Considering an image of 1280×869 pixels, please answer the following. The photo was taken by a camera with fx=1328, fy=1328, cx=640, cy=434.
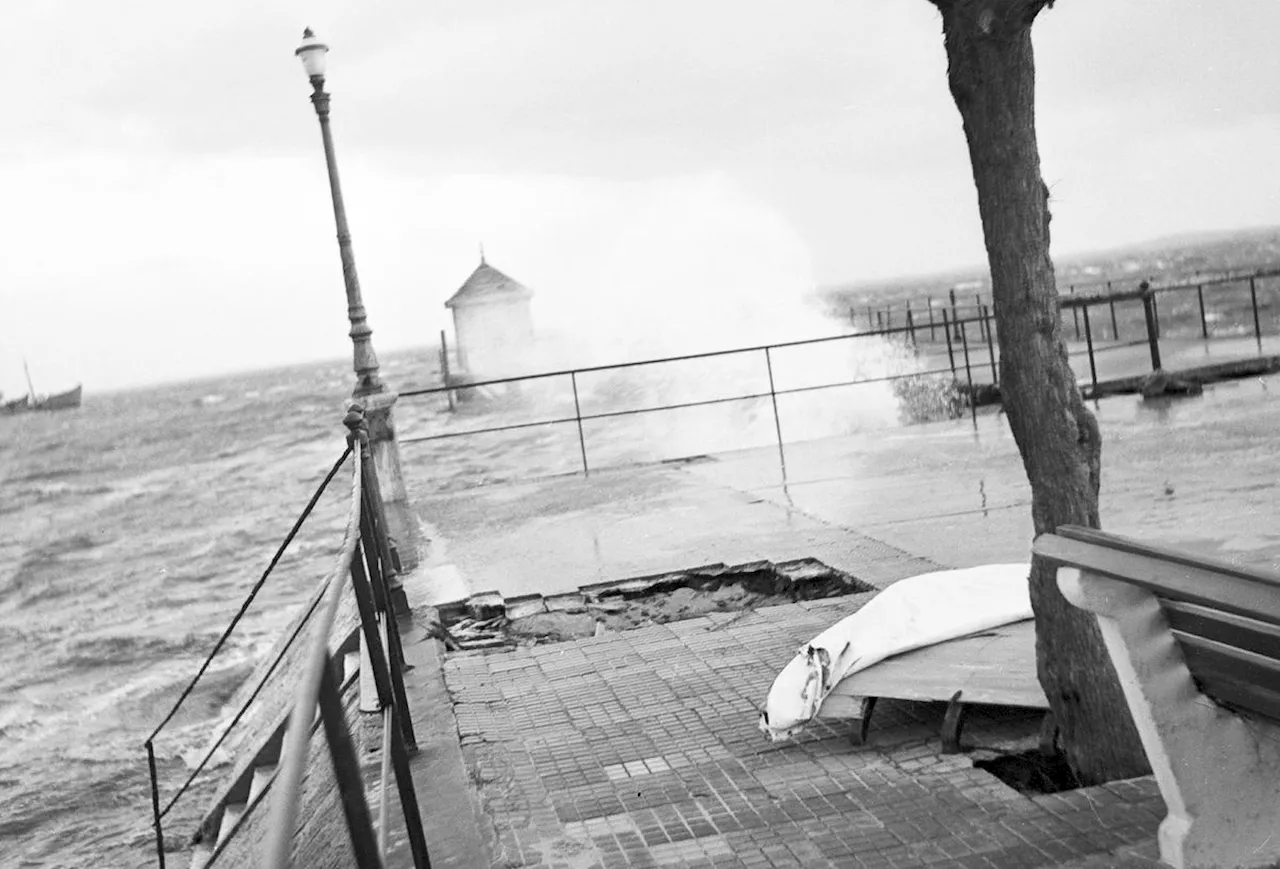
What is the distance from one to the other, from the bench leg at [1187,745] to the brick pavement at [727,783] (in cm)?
19

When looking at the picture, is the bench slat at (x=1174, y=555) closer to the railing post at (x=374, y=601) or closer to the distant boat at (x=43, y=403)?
the railing post at (x=374, y=601)

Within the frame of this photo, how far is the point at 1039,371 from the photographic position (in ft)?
13.2

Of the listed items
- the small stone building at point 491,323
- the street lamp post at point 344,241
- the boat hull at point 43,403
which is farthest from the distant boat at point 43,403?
the street lamp post at point 344,241

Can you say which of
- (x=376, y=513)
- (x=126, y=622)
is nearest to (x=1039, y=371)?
(x=376, y=513)

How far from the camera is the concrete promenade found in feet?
12.6

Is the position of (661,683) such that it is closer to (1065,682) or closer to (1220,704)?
(1065,682)

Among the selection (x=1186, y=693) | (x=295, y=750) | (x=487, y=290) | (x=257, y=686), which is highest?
(x=487, y=290)

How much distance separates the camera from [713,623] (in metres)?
6.80

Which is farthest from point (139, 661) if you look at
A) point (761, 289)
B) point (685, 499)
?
point (761, 289)

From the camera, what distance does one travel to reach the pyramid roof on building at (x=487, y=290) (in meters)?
67.9

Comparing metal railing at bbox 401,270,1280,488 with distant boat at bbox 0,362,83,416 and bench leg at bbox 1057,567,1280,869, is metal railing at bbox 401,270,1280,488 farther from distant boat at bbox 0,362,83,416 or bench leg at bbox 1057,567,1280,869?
distant boat at bbox 0,362,83,416

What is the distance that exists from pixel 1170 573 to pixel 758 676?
118 inches

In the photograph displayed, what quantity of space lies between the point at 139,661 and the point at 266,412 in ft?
252

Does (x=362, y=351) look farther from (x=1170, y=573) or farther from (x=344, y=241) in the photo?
(x=1170, y=573)
